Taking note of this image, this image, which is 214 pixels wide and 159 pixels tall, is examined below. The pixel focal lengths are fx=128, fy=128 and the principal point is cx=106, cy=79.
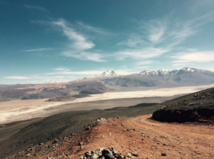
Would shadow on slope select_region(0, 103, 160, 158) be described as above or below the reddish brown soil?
below

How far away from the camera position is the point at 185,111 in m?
21.5

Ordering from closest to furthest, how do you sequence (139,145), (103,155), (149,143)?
(103,155) → (139,145) → (149,143)

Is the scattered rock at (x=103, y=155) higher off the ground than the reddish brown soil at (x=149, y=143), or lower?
higher

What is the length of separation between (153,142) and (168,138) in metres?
2.40

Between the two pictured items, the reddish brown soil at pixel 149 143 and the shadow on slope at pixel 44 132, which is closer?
the reddish brown soil at pixel 149 143

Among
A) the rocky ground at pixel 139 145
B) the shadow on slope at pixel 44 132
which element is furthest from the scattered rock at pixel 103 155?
the shadow on slope at pixel 44 132

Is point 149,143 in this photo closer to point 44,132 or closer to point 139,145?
point 139,145

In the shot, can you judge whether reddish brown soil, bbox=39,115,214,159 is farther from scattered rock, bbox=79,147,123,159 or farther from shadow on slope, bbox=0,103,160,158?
shadow on slope, bbox=0,103,160,158

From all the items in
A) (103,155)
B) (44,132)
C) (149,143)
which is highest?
A: (103,155)

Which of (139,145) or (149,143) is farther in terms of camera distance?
(149,143)

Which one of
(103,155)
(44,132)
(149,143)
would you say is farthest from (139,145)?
(44,132)

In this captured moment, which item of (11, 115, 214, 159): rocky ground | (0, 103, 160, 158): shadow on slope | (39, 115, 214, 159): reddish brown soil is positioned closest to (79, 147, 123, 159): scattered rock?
(11, 115, 214, 159): rocky ground

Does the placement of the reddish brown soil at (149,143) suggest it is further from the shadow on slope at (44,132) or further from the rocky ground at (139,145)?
the shadow on slope at (44,132)

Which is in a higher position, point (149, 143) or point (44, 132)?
point (149, 143)
